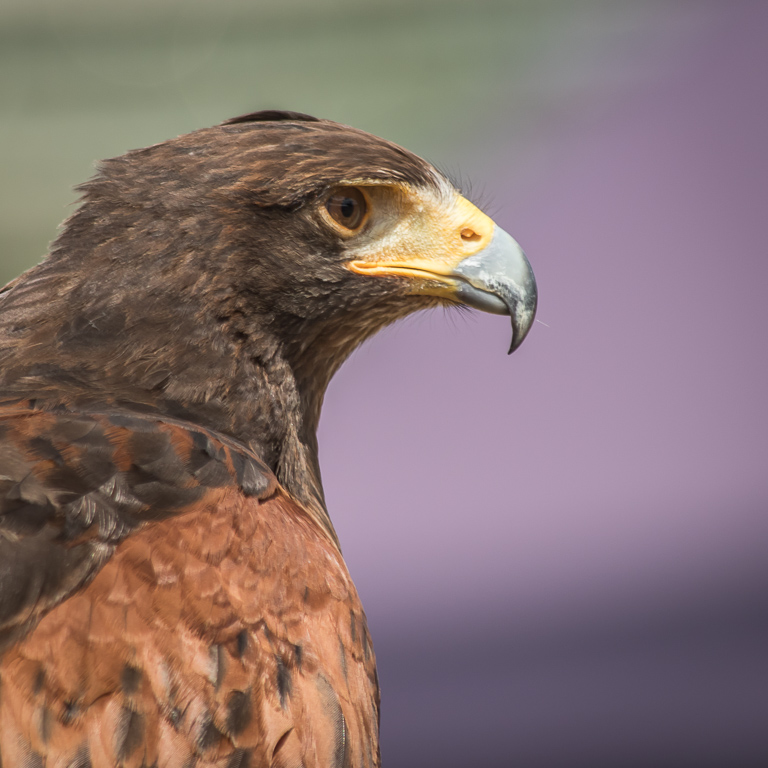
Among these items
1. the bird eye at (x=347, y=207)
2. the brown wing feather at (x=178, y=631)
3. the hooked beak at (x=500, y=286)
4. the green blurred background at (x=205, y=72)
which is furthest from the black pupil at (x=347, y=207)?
the green blurred background at (x=205, y=72)

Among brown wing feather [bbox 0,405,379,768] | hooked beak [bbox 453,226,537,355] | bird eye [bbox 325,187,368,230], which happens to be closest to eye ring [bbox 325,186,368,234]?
bird eye [bbox 325,187,368,230]

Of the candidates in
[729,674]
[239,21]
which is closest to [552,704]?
[729,674]

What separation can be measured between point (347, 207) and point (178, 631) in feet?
2.86

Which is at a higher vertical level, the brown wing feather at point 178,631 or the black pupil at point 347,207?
the black pupil at point 347,207

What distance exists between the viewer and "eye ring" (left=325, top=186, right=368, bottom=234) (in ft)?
6.27

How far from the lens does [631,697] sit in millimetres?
4832

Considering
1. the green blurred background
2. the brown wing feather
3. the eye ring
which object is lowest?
the brown wing feather

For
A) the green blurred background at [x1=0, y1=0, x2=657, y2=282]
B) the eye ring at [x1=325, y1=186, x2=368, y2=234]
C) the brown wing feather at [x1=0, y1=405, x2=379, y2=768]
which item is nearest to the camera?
the brown wing feather at [x1=0, y1=405, x2=379, y2=768]

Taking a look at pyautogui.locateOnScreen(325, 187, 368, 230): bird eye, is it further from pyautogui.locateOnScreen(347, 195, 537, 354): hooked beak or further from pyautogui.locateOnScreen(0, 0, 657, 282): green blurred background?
pyautogui.locateOnScreen(0, 0, 657, 282): green blurred background

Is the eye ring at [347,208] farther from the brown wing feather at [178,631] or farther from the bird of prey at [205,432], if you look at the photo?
the brown wing feather at [178,631]

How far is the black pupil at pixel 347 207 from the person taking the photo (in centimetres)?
193

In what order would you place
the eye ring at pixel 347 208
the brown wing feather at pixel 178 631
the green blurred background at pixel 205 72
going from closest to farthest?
the brown wing feather at pixel 178 631, the eye ring at pixel 347 208, the green blurred background at pixel 205 72

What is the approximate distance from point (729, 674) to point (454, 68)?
3.60 metres

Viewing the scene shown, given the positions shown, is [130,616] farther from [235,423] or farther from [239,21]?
[239,21]
